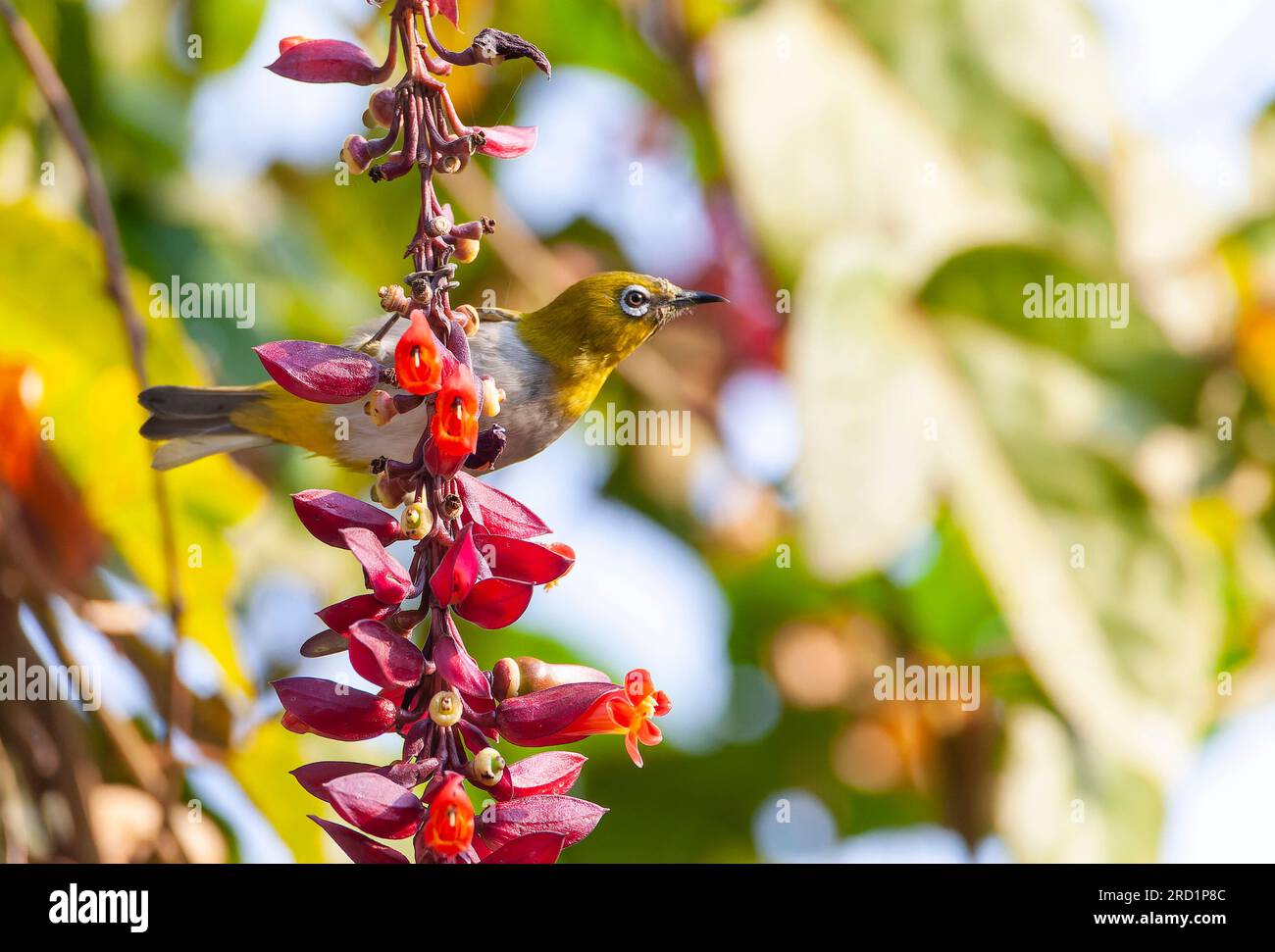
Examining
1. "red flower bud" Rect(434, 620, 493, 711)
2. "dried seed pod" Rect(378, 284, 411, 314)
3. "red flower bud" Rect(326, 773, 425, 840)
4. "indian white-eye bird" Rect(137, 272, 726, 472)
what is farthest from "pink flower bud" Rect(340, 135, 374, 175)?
"indian white-eye bird" Rect(137, 272, 726, 472)

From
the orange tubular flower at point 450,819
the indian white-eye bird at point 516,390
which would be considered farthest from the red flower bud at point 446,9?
the indian white-eye bird at point 516,390

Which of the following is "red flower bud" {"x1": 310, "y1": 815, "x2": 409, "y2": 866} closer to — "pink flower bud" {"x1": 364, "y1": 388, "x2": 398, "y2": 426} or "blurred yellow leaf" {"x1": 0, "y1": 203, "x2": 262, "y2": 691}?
"pink flower bud" {"x1": 364, "y1": 388, "x2": 398, "y2": 426}

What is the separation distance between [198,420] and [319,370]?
1070mm

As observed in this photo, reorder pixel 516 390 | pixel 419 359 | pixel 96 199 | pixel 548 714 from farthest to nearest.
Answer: pixel 516 390, pixel 96 199, pixel 548 714, pixel 419 359

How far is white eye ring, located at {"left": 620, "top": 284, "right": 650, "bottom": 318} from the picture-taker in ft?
6.02

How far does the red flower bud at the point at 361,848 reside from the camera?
948mm

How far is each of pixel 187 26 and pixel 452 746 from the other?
6.92 feet

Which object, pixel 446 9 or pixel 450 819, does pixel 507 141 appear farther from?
pixel 450 819

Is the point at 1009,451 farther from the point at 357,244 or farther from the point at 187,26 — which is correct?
the point at 187,26

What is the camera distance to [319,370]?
3.17 ft

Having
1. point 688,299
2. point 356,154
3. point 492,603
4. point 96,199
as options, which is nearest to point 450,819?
point 492,603

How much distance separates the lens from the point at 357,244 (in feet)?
8.83

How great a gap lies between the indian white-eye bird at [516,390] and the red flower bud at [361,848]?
31.7 inches

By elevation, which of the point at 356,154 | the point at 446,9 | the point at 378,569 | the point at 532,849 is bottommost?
the point at 532,849
